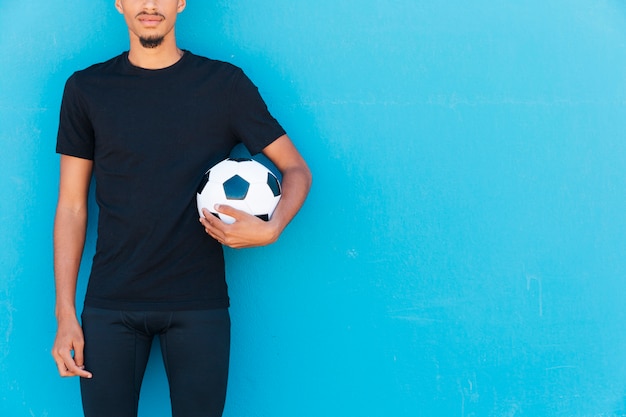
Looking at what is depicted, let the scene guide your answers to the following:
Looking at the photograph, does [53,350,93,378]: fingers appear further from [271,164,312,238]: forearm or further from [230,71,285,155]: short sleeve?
[230,71,285,155]: short sleeve

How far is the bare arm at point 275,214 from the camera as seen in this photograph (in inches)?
95.8

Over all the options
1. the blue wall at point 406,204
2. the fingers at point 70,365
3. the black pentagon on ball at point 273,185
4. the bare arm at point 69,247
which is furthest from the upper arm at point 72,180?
the black pentagon on ball at point 273,185

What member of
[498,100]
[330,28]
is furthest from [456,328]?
[330,28]

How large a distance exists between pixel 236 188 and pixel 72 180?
2.23ft

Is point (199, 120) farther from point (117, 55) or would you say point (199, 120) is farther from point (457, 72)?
point (457, 72)

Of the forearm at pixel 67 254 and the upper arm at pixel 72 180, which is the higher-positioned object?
the upper arm at pixel 72 180

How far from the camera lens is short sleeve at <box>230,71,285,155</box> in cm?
265

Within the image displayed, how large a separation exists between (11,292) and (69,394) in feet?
1.62

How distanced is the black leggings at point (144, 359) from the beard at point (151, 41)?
98 cm

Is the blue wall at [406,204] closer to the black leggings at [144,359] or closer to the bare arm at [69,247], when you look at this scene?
the bare arm at [69,247]

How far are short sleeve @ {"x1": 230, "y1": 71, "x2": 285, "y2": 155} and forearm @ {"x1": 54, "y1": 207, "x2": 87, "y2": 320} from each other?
0.68 metres

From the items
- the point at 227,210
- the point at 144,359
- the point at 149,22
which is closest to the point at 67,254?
the point at 144,359

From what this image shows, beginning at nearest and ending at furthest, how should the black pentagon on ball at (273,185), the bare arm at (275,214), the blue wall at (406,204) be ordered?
1. the bare arm at (275,214)
2. the black pentagon on ball at (273,185)
3. the blue wall at (406,204)

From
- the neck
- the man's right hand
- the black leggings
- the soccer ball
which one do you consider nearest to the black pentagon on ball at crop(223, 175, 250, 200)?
the soccer ball
